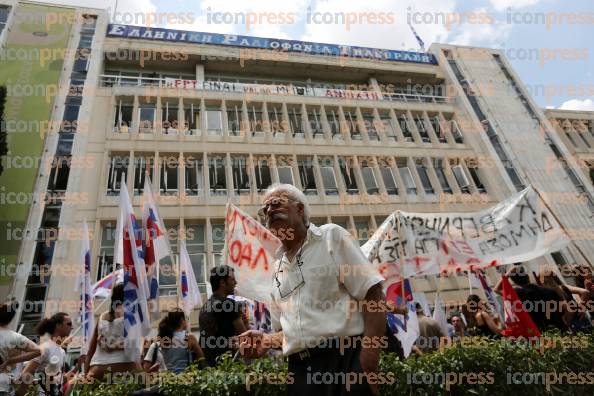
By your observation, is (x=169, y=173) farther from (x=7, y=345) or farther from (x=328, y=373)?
(x=328, y=373)

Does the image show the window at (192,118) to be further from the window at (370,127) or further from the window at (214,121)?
the window at (370,127)

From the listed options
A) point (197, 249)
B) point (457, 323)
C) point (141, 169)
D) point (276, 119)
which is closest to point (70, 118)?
point (141, 169)

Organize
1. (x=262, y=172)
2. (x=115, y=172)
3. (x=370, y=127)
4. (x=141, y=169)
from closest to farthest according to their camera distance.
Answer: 1. (x=115, y=172)
2. (x=141, y=169)
3. (x=262, y=172)
4. (x=370, y=127)

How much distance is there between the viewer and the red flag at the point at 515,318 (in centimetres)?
503

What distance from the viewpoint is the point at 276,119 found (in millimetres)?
21047

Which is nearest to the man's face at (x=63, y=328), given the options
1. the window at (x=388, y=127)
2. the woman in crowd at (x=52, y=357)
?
the woman in crowd at (x=52, y=357)

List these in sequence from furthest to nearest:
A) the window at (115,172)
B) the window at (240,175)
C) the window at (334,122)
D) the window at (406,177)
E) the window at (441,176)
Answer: the window at (334,122), the window at (441,176), the window at (406,177), the window at (240,175), the window at (115,172)

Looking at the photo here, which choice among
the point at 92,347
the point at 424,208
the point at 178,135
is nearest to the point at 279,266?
the point at 92,347

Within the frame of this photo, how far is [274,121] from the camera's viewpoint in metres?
21.0

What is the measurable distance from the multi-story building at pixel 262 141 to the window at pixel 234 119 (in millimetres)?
83

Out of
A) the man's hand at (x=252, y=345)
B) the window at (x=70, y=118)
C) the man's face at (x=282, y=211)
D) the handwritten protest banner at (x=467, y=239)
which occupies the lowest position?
the man's hand at (x=252, y=345)

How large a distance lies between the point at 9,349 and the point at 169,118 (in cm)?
1644

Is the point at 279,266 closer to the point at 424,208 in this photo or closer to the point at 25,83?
the point at 424,208

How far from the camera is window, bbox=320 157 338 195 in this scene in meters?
19.7
